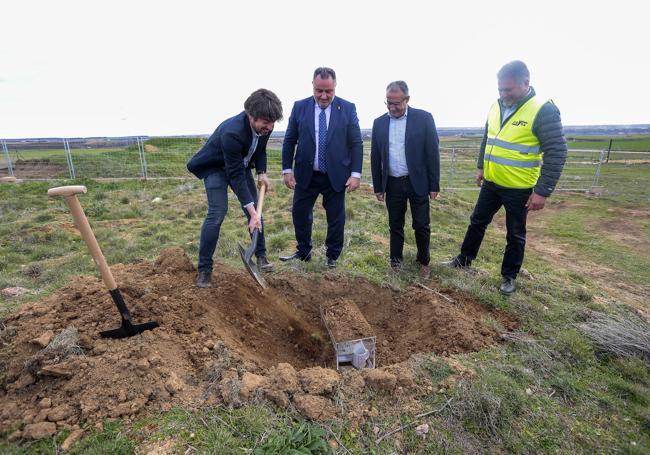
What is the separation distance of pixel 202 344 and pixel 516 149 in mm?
3261

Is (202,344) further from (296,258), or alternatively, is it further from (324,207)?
(324,207)

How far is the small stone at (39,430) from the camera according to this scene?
1.87 metres

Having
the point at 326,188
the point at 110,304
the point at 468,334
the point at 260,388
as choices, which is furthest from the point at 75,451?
the point at 326,188

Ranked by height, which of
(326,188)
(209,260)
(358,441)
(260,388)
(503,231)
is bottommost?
(503,231)

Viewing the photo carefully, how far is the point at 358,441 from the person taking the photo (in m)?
1.95

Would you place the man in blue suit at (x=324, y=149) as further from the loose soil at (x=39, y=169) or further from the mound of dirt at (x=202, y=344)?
the loose soil at (x=39, y=169)

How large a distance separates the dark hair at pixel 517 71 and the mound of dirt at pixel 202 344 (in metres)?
2.14

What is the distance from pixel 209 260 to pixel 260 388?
1563 mm

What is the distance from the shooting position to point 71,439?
6.07 ft

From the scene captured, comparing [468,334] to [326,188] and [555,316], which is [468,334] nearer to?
[555,316]

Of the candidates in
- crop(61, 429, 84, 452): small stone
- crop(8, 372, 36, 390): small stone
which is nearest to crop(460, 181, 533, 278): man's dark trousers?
crop(61, 429, 84, 452): small stone

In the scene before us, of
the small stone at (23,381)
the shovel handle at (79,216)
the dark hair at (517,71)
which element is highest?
the dark hair at (517,71)

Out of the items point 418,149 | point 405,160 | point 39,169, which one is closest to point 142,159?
point 39,169

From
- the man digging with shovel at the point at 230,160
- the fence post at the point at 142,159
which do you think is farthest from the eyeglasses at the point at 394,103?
the fence post at the point at 142,159
